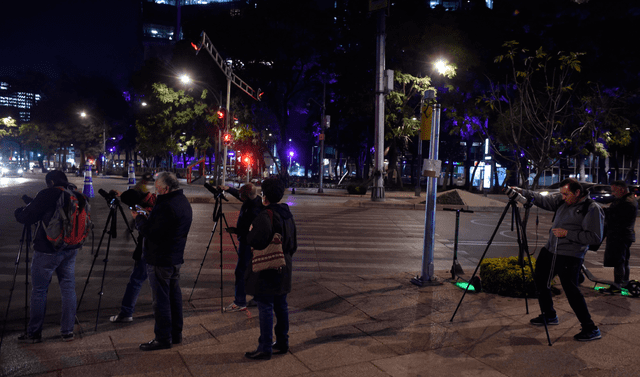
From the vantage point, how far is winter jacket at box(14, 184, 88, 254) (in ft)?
15.5

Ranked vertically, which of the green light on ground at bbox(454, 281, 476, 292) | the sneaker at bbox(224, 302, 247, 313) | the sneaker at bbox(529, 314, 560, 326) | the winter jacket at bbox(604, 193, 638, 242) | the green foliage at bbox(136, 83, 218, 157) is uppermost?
the green foliage at bbox(136, 83, 218, 157)

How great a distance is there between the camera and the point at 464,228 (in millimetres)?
15656

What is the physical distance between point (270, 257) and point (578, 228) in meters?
3.51

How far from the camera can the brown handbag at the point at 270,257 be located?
173 inches

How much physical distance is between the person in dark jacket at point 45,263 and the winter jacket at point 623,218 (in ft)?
25.5

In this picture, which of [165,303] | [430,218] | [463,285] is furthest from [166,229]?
[463,285]

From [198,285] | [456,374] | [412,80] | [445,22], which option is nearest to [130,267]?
[198,285]

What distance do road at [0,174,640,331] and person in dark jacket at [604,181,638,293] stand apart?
1188 mm

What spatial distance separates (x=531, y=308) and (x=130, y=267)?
22.4 feet

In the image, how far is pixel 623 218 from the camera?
24.3 feet

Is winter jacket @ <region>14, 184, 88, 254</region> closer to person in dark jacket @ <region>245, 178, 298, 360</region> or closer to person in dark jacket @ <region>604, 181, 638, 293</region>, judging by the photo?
person in dark jacket @ <region>245, 178, 298, 360</region>

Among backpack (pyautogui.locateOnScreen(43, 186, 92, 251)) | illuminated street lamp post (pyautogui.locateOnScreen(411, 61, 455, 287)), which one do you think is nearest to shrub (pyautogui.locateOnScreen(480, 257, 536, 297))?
illuminated street lamp post (pyautogui.locateOnScreen(411, 61, 455, 287))

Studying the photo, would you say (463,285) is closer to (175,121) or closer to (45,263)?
(45,263)

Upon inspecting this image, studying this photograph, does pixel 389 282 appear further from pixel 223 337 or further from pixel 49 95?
pixel 49 95
